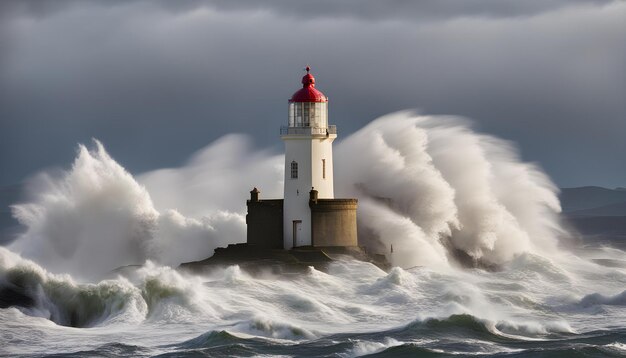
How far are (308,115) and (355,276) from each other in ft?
14.6

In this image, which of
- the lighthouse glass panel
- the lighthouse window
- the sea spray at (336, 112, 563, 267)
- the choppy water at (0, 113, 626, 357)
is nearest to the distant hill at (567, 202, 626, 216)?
the choppy water at (0, 113, 626, 357)

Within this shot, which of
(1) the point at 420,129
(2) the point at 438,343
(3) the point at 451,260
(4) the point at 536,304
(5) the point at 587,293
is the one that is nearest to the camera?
(2) the point at 438,343

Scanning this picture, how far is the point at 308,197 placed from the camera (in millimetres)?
37781

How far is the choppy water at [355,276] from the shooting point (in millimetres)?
27891

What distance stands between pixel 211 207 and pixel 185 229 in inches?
174

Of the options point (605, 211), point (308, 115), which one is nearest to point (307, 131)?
point (308, 115)

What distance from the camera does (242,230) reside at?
4272 cm

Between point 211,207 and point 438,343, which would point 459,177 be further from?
point 438,343

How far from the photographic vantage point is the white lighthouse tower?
37.8 meters

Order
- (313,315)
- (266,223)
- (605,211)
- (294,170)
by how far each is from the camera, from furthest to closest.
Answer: (605,211) < (266,223) < (294,170) < (313,315)

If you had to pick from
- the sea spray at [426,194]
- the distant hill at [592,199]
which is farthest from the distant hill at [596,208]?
the sea spray at [426,194]

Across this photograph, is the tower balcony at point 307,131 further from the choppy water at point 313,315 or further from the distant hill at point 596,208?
the distant hill at point 596,208

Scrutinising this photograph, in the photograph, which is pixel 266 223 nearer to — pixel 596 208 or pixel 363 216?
pixel 363 216

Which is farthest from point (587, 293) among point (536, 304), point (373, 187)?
point (373, 187)
